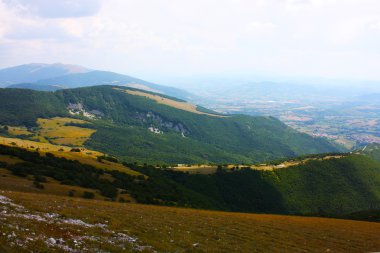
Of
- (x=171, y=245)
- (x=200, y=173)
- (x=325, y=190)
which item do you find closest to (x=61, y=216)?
(x=171, y=245)

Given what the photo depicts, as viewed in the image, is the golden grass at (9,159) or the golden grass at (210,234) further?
the golden grass at (9,159)

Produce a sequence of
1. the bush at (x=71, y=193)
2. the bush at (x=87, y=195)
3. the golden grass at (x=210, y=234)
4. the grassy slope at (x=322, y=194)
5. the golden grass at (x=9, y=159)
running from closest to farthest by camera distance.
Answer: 1. the golden grass at (x=210, y=234)
2. the bush at (x=71, y=193)
3. the bush at (x=87, y=195)
4. the golden grass at (x=9, y=159)
5. the grassy slope at (x=322, y=194)

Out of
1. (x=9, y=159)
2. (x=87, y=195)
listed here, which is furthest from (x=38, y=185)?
(x=9, y=159)

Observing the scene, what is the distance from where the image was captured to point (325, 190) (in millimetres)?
190250

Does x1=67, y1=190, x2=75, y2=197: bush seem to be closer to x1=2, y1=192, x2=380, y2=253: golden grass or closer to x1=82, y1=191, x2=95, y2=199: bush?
x1=82, y1=191, x2=95, y2=199: bush

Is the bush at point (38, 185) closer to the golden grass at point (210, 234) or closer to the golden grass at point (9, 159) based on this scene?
the golden grass at point (210, 234)

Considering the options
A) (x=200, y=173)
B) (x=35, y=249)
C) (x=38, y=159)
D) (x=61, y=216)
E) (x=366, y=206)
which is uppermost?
(x=35, y=249)

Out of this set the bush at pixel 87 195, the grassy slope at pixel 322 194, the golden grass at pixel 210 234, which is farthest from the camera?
the grassy slope at pixel 322 194

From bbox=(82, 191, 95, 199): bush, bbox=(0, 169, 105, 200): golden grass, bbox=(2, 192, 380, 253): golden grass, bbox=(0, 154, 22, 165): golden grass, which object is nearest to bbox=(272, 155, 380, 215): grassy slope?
bbox=(2, 192, 380, 253): golden grass

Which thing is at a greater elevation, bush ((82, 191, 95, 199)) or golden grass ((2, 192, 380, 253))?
golden grass ((2, 192, 380, 253))

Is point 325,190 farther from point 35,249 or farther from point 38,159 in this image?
point 35,249

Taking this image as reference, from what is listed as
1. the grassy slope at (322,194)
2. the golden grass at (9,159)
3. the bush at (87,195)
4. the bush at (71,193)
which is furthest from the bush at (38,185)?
the grassy slope at (322,194)

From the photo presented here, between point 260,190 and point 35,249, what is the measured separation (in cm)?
16964

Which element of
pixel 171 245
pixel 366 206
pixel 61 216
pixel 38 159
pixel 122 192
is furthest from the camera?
pixel 366 206
